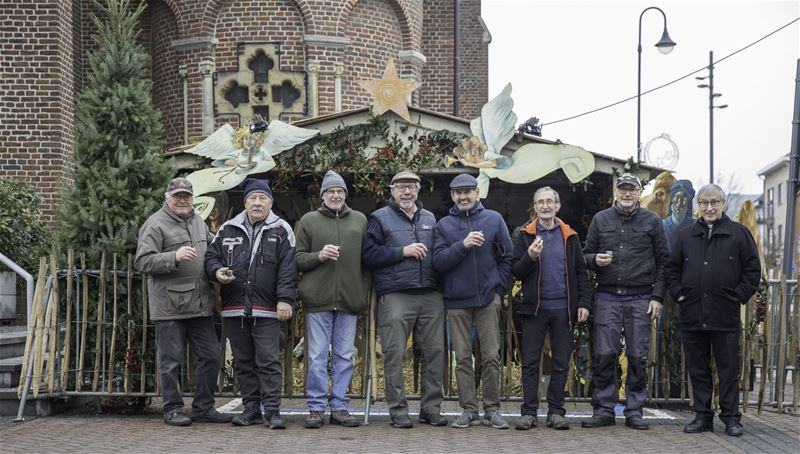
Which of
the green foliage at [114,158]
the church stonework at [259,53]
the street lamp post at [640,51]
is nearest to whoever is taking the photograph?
the green foliage at [114,158]

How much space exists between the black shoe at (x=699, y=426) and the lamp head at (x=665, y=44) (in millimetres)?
17483

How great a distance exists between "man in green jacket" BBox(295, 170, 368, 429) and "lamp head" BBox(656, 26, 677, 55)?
1767 cm

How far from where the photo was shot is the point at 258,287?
8.32 m

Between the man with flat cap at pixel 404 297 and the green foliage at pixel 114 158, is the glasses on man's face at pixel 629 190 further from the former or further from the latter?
the green foliage at pixel 114 158

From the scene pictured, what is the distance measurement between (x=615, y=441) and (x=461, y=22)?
64.6 feet

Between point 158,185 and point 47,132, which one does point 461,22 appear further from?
point 158,185

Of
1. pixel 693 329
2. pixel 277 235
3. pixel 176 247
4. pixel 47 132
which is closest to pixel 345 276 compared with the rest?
pixel 277 235

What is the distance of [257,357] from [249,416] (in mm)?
509

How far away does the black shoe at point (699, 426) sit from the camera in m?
8.28

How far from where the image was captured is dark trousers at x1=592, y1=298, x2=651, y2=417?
8.50 meters

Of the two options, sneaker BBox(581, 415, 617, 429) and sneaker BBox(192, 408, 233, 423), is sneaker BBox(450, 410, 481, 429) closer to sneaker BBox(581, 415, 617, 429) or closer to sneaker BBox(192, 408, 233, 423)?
sneaker BBox(581, 415, 617, 429)

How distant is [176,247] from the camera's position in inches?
329

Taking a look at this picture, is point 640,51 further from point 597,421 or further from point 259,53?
point 597,421

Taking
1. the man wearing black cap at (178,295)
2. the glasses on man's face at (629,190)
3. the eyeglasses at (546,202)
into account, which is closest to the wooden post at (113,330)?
the man wearing black cap at (178,295)
